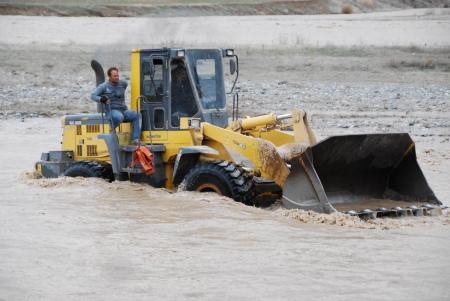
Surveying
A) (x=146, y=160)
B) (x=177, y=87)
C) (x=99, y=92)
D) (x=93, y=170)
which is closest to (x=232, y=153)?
(x=146, y=160)

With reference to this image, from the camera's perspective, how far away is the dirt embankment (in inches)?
2788

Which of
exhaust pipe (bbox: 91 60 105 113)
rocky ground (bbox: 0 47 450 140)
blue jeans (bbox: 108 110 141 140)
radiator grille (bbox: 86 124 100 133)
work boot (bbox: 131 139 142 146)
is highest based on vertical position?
exhaust pipe (bbox: 91 60 105 113)

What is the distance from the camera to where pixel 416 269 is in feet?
43.2

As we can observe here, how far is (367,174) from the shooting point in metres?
16.7

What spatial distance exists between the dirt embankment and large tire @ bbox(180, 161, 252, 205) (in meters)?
44.4

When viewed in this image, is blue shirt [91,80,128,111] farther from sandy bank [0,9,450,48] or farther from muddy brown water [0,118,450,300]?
sandy bank [0,9,450,48]

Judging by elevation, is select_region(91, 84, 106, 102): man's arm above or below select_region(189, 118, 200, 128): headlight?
above

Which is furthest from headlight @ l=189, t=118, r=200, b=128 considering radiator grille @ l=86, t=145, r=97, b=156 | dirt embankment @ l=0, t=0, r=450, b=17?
dirt embankment @ l=0, t=0, r=450, b=17

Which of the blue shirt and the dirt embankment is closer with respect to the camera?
the blue shirt

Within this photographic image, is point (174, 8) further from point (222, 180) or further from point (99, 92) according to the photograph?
point (222, 180)

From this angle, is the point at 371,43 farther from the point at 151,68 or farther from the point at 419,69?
the point at 151,68

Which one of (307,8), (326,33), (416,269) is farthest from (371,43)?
(307,8)

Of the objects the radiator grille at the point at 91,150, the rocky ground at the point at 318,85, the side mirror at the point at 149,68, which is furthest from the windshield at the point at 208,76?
the rocky ground at the point at 318,85

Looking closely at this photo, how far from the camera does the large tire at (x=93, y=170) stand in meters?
17.9
